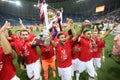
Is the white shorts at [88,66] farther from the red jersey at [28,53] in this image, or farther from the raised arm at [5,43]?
the raised arm at [5,43]

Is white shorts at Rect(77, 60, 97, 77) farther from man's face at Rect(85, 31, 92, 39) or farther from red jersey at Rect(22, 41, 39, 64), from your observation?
red jersey at Rect(22, 41, 39, 64)

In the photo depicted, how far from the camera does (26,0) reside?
5072 centimetres

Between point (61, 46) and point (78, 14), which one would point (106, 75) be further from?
point (78, 14)

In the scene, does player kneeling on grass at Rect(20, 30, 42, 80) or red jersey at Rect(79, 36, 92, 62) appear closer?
player kneeling on grass at Rect(20, 30, 42, 80)

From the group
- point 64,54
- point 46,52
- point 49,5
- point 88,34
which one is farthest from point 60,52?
point 49,5

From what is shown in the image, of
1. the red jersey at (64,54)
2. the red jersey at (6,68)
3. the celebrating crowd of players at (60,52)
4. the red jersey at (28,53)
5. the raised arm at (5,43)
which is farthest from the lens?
the red jersey at (28,53)

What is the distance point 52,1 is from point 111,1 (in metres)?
18.9

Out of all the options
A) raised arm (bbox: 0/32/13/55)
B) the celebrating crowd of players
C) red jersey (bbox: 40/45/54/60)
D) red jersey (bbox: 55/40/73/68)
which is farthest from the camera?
red jersey (bbox: 40/45/54/60)

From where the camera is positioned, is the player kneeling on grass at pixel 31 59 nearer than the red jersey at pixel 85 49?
Yes

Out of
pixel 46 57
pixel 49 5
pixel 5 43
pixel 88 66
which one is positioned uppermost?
pixel 49 5

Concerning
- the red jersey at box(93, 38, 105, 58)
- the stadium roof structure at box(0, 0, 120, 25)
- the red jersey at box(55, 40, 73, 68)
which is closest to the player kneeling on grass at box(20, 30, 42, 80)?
the red jersey at box(55, 40, 73, 68)

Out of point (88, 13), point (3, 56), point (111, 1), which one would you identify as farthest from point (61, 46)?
point (88, 13)

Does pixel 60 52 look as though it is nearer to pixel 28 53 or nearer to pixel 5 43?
pixel 28 53

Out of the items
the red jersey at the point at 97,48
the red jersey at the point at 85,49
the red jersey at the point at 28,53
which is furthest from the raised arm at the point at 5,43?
the red jersey at the point at 97,48
